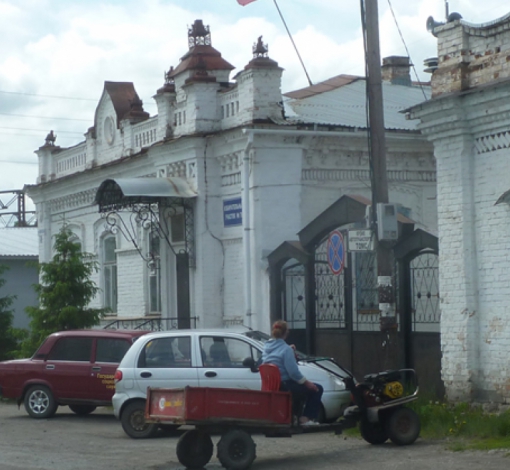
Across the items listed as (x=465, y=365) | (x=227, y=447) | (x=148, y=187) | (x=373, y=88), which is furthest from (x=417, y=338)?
(x=148, y=187)

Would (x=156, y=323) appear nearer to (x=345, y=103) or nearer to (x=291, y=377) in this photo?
(x=345, y=103)

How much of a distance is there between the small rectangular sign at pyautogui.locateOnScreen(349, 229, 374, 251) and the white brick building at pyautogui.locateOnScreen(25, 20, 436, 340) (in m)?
6.55

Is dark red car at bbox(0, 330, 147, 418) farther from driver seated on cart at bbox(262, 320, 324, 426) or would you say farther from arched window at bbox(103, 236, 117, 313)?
arched window at bbox(103, 236, 117, 313)

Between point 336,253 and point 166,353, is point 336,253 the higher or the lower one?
the higher one

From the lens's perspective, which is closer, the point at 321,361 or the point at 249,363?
the point at 249,363

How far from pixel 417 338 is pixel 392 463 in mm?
5295

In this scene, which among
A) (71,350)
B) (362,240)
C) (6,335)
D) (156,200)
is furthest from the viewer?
(6,335)

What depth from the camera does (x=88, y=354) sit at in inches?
664

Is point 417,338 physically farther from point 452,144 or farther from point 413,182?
point 413,182

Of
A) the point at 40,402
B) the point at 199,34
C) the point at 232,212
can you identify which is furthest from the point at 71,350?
the point at 199,34

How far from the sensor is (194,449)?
11.6 metres

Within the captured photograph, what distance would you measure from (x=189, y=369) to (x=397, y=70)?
15710 mm

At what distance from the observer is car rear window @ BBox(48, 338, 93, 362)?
16.9m

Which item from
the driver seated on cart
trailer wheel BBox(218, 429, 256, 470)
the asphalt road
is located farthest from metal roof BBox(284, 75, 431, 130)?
trailer wheel BBox(218, 429, 256, 470)
